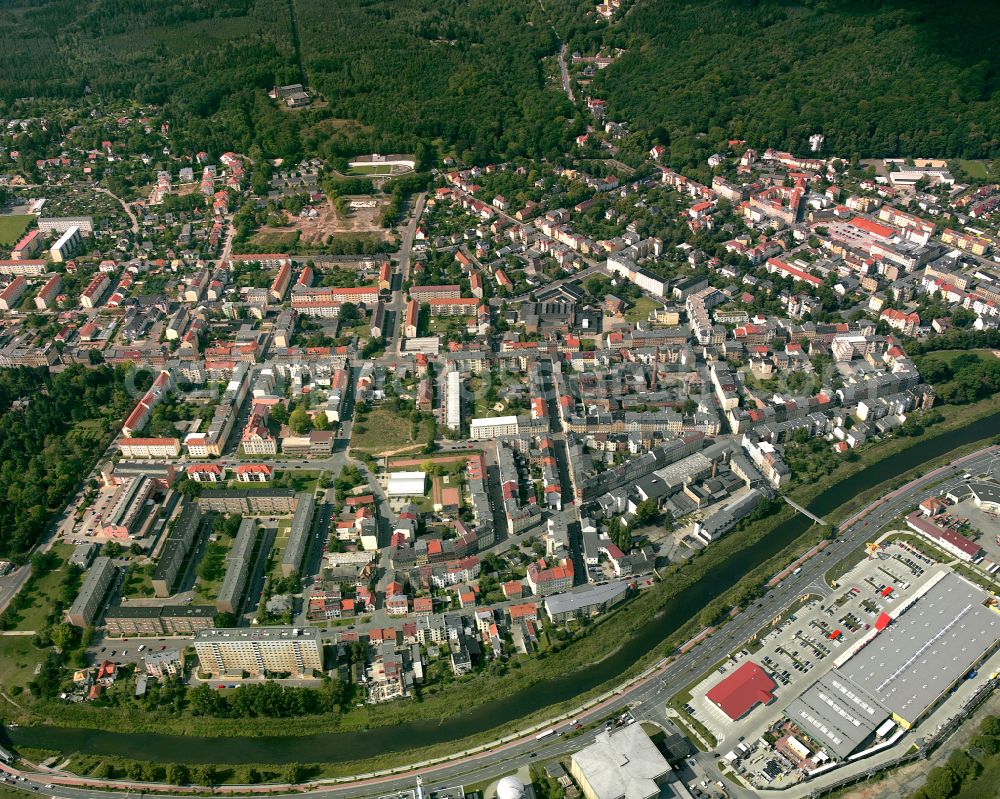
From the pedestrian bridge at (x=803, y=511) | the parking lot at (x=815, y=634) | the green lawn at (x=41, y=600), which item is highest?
the parking lot at (x=815, y=634)

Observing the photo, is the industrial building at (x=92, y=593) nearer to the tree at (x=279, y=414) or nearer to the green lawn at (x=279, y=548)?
the green lawn at (x=279, y=548)

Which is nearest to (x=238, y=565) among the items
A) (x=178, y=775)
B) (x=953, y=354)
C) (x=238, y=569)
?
(x=238, y=569)

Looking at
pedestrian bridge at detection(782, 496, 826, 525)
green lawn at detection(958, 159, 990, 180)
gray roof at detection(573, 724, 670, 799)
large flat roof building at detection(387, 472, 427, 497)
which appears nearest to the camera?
gray roof at detection(573, 724, 670, 799)

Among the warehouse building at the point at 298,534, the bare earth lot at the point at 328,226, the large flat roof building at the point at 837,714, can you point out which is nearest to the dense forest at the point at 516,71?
the bare earth lot at the point at 328,226

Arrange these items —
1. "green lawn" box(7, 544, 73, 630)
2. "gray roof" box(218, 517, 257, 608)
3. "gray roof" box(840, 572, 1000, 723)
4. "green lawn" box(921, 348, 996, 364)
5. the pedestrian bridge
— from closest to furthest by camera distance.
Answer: "gray roof" box(840, 572, 1000, 723) < "gray roof" box(218, 517, 257, 608) < "green lawn" box(7, 544, 73, 630) < the pedestrian bridge < "green lawn" box(921, 348, 996, 364)

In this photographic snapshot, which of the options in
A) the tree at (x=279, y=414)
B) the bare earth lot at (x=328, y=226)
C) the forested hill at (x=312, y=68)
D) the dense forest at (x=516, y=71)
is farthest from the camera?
the forested hill at (x=312, y=68)

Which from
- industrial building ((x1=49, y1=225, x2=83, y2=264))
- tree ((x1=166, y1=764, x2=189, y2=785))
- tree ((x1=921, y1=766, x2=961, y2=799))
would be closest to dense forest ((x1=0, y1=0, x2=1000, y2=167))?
industrial building ((x1=49, y1=225, x2=83, y2=264))

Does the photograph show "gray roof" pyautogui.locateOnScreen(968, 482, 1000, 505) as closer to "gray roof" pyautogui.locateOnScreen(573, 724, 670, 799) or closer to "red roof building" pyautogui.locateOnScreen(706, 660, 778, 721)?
"red roof building" pyautogui.locateOnScreen(706, 660, 778, 721)

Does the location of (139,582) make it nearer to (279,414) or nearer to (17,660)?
(17,660)
